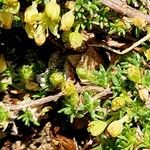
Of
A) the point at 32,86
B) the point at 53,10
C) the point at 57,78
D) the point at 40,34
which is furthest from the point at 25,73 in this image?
the point at 53,10

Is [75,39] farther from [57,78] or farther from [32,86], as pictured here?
[32,86]

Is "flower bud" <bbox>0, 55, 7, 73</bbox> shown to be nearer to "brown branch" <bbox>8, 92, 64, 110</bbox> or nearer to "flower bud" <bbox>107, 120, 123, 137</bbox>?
"brown branch" <bbox>8, 92, 64, 110</bbox>

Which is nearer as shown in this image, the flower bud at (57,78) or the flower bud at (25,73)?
the flower bud at (57,78)

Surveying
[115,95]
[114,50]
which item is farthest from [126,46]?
[115,95]

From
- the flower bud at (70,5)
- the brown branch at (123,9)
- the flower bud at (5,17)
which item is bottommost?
the brown branch at (123,9)

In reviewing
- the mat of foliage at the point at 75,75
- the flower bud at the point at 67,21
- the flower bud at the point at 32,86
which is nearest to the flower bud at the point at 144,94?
the mat of foliage at the point at 75,75

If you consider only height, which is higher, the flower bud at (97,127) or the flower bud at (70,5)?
the flower bud at (70,5)

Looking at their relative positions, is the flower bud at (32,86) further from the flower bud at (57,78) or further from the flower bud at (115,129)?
the flower bud at (115,129)

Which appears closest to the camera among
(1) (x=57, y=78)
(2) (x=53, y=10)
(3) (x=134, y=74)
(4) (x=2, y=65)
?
(2) (x=53, y=10)
